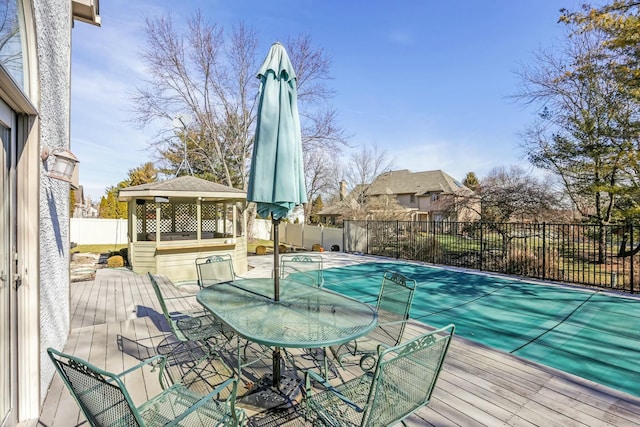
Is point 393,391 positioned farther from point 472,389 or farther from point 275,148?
point 275,148

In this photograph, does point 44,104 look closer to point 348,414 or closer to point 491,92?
point 348,414

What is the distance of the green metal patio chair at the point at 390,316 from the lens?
2.80 metres

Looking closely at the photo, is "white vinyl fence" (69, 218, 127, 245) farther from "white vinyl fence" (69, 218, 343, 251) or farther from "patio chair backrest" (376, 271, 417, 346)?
"patio chair backrest" (376, 271, 417, 346)

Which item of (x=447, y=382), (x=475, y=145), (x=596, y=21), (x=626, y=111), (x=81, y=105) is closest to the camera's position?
(x=447, y=382)

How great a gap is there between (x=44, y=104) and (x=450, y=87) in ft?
45.8

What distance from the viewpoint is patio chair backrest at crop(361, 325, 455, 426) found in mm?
1494

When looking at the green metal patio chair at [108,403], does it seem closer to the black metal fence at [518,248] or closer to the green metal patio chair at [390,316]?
the green metal patio chair at [390,316]

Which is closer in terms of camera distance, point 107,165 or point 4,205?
point 4,205

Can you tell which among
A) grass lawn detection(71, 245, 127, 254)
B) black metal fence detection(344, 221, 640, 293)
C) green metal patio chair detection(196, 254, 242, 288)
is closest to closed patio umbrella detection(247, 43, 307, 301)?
green metal patio chair detection(196, 254, 242, 288)

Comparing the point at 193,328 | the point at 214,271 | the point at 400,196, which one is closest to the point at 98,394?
the point at 193,328

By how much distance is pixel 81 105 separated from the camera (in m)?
10.8

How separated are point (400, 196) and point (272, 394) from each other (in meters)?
27.0

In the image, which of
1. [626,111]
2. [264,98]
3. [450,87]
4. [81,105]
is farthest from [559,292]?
[81,105]

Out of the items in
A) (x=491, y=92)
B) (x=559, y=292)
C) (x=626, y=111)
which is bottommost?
(x=559, y=292)
